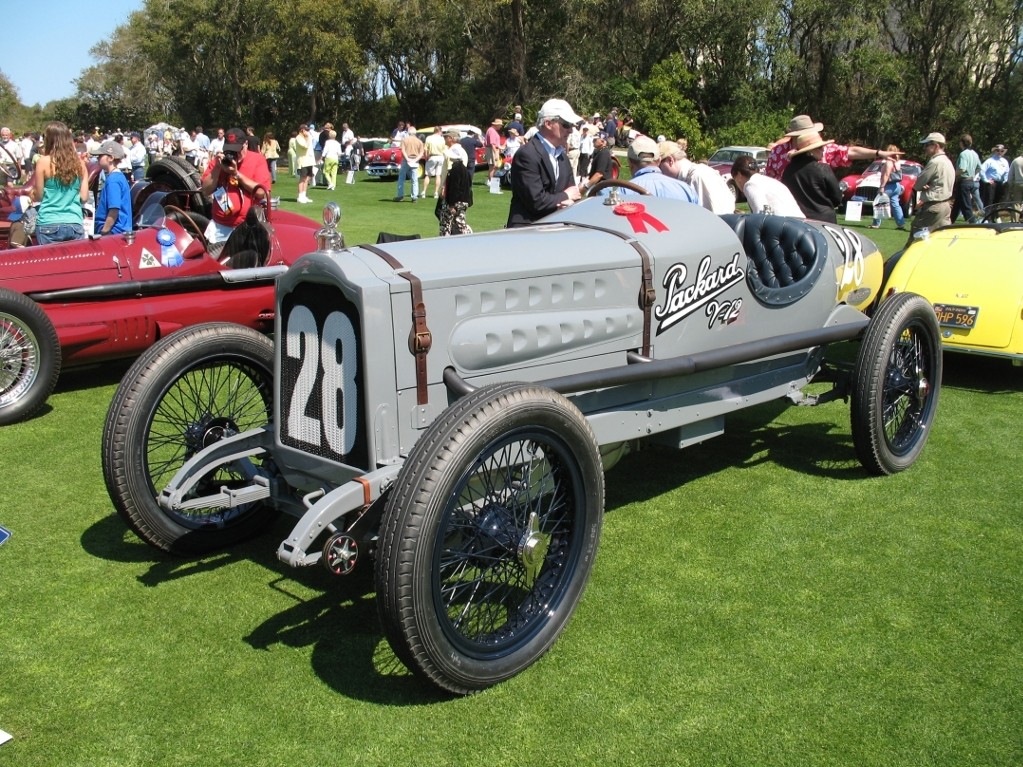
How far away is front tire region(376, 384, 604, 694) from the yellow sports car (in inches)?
158

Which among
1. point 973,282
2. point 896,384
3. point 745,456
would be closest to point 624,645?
point 745,456

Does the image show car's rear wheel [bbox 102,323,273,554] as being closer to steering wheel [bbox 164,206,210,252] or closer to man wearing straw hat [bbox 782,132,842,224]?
steering wheel [bbox 164,206,210,252]

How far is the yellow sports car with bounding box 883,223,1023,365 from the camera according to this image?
21.7ft

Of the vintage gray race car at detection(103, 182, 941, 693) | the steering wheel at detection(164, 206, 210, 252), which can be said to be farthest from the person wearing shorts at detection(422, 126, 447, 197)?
the vintage gray race car at detection(103, 182, 941, 693)

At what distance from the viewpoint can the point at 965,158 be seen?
16.0 m

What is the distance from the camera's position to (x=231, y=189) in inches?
313

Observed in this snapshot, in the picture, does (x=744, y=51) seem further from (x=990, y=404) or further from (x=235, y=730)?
(x=235, y=730)

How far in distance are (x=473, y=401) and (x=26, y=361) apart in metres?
4.20

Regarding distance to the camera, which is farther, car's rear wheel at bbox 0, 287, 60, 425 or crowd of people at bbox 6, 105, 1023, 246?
crowd of people at bbox 6, 105, 1023, 246

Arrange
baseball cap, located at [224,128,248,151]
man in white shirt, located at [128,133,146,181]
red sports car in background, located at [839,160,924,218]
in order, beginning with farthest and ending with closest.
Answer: man in white shirt, located at [128,133,146,181] → red sports car in background, located at [839,160,924,218] → baseball cap, located at [224,128,248,151]

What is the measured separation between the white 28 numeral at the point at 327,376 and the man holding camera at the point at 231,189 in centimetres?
443

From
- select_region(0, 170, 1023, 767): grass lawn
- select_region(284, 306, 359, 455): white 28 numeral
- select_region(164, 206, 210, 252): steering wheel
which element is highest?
select_region(164, 206, 210, 252): steering wheel

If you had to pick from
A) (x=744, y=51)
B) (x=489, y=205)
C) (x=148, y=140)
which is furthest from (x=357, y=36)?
(x=489, y=205)

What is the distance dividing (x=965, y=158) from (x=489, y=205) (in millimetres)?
9026
